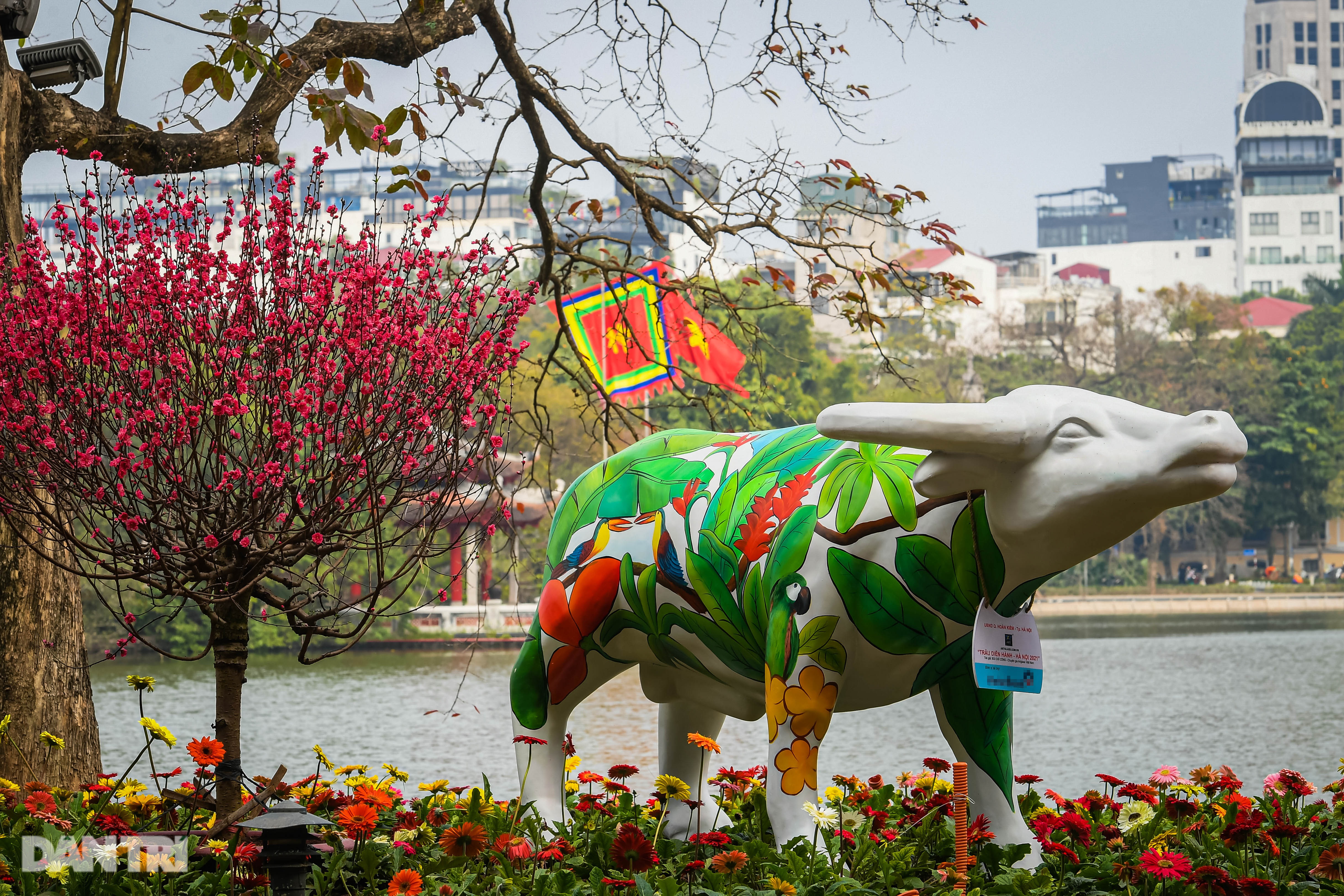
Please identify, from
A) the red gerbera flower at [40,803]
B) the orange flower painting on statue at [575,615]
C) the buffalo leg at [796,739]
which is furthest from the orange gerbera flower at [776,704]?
the red gerbera flower at [40,803]

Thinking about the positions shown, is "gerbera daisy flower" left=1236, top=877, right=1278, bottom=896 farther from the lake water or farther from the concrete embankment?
the concrete embankment

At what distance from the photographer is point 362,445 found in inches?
126

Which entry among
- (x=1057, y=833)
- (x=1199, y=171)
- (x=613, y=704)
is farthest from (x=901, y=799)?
(x=1199, y=171)

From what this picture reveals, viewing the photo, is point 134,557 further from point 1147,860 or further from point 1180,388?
point 1180,388

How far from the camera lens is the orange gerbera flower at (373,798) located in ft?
9.55

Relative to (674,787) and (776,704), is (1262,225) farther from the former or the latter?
(674,787)

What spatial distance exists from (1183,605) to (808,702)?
1415 inches

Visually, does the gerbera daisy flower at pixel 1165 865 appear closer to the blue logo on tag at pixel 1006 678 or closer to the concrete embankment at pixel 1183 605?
the blue logo on tag at pixel 1006 678

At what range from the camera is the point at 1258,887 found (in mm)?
2803

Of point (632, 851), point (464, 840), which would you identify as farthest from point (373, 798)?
point (632, 851)

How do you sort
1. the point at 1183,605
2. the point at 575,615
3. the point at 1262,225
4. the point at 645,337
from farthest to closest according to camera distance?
the point at 1262,225, the point at 1183,605, the point at 645,337, the point at 575,615

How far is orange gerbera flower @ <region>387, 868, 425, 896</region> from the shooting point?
268 centimetres

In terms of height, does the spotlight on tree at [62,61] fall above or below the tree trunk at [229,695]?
above

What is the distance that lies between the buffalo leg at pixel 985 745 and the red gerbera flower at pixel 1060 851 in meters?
0.24
